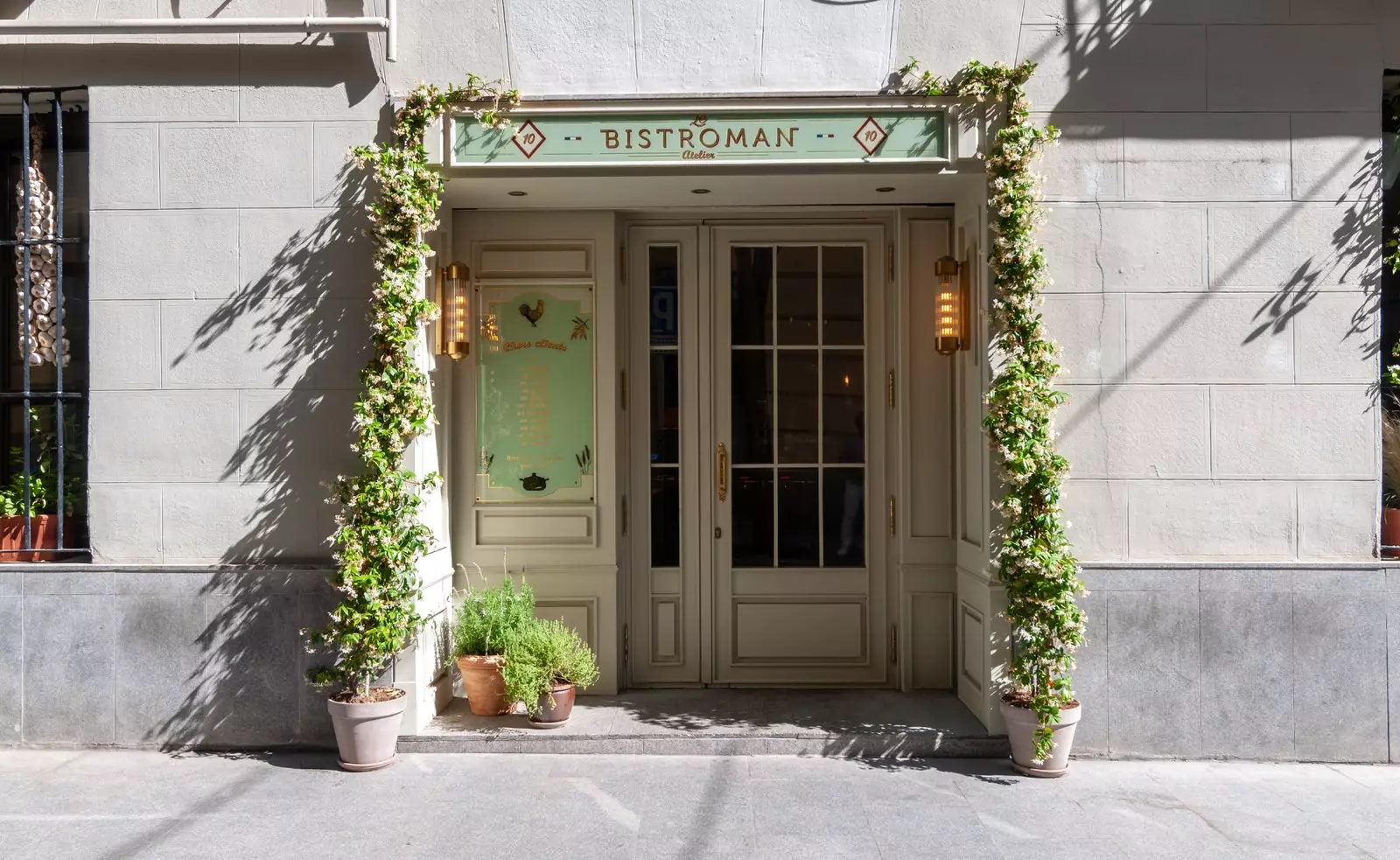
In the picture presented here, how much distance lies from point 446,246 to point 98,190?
1.84m

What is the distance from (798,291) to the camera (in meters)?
6.40

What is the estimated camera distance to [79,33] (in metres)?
5.41

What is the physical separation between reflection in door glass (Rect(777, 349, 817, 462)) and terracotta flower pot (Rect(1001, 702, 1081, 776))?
6.67 feet

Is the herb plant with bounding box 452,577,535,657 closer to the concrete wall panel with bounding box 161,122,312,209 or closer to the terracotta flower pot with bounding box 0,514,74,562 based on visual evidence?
the terracotta flower pot with bounding box 0,514,74,562

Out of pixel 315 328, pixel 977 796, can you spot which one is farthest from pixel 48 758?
pixel 977 796

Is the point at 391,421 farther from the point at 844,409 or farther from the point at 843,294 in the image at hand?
the point at 843,294

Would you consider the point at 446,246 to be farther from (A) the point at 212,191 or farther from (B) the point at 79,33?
(B) the point at 79,33

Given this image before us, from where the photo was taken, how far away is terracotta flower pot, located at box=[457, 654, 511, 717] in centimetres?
561

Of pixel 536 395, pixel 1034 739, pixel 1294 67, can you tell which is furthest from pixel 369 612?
pixel 1294 67

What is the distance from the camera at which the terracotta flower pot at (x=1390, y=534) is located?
17.7ft

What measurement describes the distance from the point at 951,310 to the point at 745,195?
4.42 feet

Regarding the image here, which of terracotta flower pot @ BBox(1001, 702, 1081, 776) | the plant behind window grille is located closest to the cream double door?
terracotta flower pot @ BBox(1001, 702, 1081, 776)

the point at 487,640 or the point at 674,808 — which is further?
the point at 487,640

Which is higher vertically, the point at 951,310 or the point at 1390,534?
the point at 951,310
